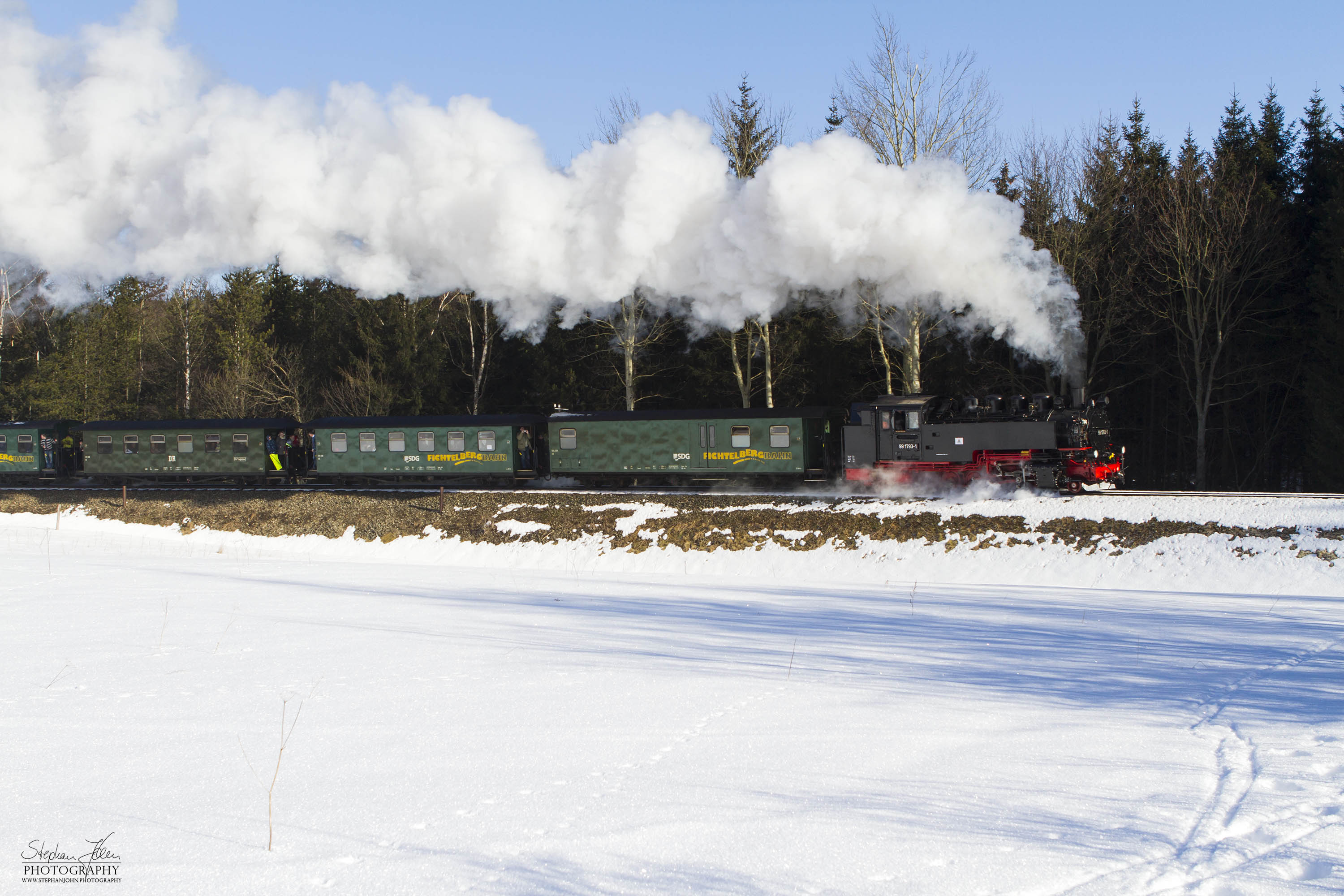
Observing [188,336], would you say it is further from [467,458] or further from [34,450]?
[467,458]

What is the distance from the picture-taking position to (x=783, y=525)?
22000 mm

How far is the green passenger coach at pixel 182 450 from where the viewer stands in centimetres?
3359

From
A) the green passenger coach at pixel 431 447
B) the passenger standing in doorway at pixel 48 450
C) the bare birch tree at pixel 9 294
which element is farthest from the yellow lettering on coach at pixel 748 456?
the passenger standing in doorway at pixel 48 450

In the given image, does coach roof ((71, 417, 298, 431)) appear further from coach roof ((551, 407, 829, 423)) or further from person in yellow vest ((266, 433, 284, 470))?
coach roof ((551, 407, 829, 423))

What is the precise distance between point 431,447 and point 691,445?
949 centimetres

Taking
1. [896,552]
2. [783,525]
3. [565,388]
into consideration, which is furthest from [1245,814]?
[565,388]

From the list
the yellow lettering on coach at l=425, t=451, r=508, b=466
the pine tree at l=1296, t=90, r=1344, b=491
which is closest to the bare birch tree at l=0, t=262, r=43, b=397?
the yellow lettering on coach at l=425, t=451, r=508, b=466

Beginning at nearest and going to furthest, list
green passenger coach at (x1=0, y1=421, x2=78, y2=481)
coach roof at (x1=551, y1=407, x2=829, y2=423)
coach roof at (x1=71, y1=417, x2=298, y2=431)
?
coach roof at (x1=551, y1=407, x2=829, y2=423) < coach roof at (x1=71, y1=417, x2=298, y2=431) < green passenger coach at (x1=0, y1=421, x2=78, y2=481)

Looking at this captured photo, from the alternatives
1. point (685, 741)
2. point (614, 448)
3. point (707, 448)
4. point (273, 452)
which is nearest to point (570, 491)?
point (614, 448)

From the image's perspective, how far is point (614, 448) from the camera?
29.1 metres

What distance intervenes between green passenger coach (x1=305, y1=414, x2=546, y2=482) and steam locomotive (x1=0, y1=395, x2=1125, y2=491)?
49mm

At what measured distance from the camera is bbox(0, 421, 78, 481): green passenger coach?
3678 centimetres

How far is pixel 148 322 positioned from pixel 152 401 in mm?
5329

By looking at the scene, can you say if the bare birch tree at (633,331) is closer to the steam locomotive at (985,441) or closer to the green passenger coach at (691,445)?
the green passenger coach at (691,445)
